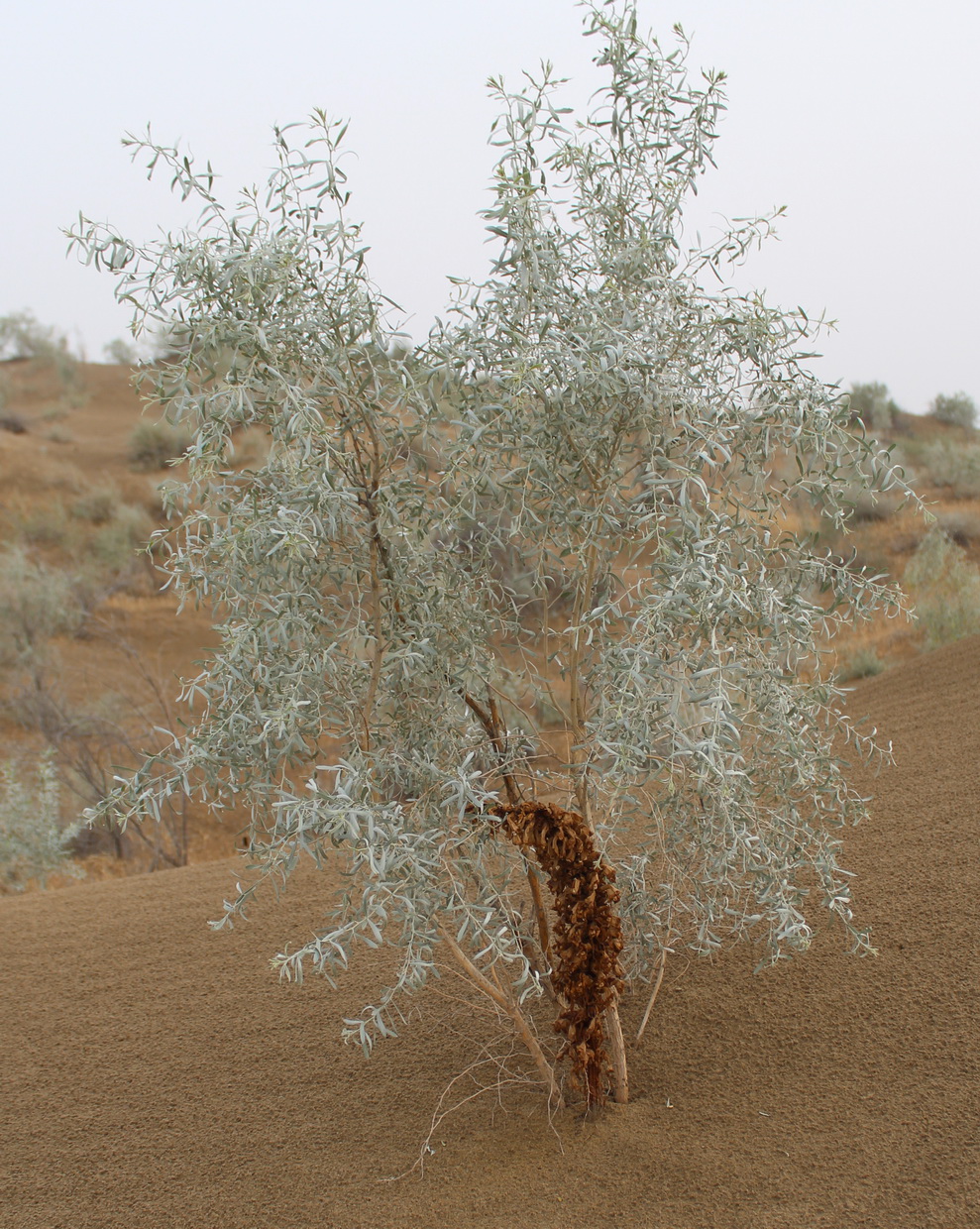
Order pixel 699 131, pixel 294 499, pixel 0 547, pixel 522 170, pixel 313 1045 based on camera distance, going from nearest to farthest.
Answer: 1. pixel 294 499
2. pixel 522 170
3. pixel 699 131
4. pixel 313 1045
5. pixel 0 547

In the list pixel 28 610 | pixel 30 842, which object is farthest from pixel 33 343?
pixel 30 842

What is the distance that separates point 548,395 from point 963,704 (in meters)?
4.18

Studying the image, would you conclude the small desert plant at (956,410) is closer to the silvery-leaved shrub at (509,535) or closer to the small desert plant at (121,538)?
the small desert plant at (121,538)

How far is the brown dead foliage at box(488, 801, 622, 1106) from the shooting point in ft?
8.35

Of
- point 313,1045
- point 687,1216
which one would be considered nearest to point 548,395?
point 687,1216

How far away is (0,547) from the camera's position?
1886 centimetres

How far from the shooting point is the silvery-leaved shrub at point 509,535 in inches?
89.9

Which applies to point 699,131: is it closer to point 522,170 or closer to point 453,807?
point 522,170

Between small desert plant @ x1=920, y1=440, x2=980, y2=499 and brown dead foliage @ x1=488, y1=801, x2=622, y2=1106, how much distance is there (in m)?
Answer: 18.2

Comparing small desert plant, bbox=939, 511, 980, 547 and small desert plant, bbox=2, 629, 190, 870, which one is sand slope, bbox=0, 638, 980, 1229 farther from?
small desert plant, bbox=939, 511, 980, 547

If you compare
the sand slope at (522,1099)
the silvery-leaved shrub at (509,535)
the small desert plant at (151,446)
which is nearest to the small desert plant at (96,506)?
the small desert plant at (151,446)

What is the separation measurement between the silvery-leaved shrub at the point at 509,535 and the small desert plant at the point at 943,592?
6.78 metres

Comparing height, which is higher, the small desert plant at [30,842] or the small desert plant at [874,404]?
the small desert plant at [874,404]

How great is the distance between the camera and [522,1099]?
122 inches
